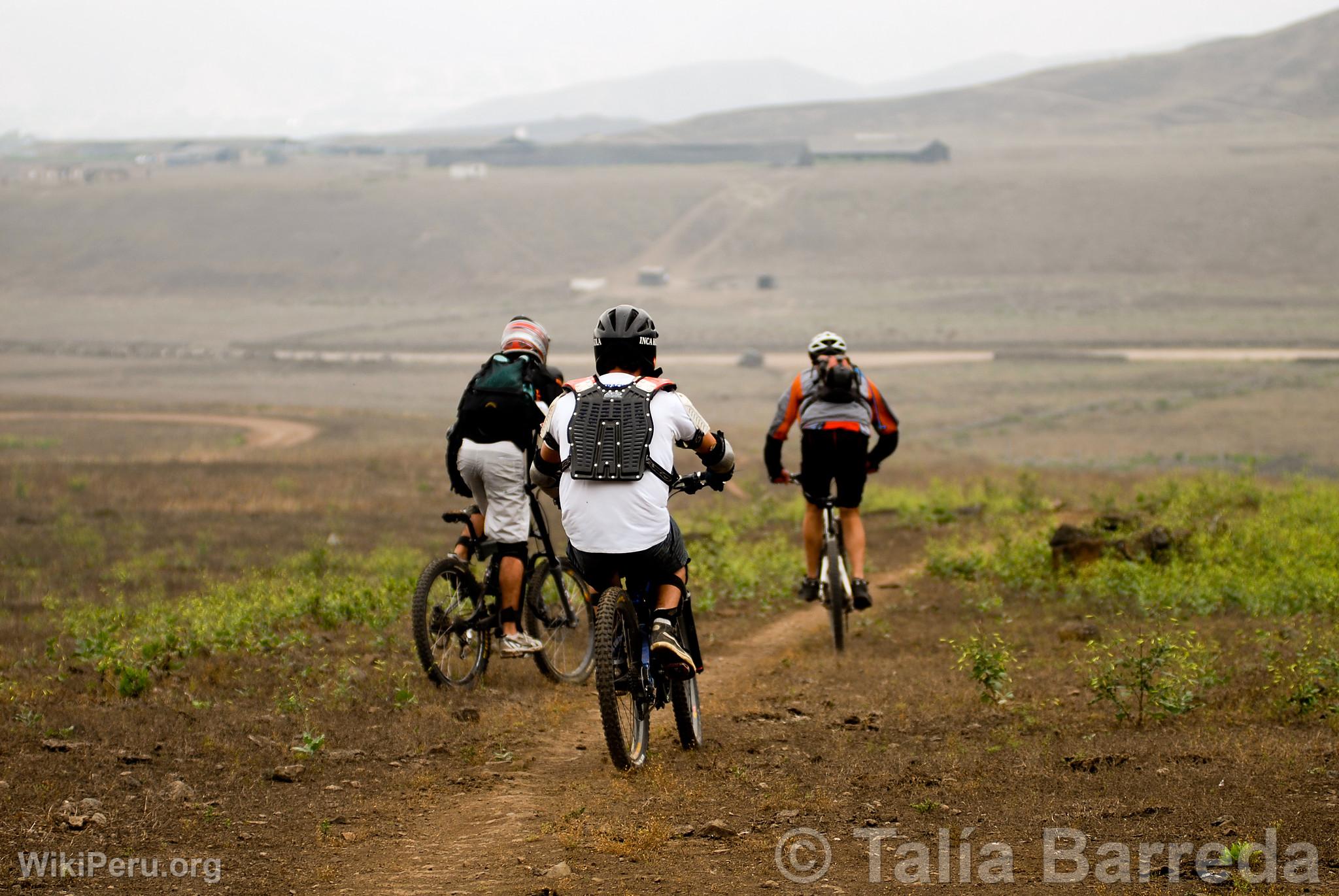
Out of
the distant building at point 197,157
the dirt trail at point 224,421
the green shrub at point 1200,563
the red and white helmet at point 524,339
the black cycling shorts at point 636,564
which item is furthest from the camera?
the distant building at point 197,157

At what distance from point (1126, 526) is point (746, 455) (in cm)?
1750

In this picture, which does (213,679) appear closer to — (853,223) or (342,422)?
(342,422)

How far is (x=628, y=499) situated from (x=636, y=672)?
0.85m

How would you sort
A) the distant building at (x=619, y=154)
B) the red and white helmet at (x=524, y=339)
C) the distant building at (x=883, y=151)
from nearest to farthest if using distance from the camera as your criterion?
1. the red and white helmet at (x=524, y=339)
2. the distant building at (x=883, y=151)
3. the distant building at (x=619, y=154)

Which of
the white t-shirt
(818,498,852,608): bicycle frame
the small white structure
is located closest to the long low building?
the small white structure

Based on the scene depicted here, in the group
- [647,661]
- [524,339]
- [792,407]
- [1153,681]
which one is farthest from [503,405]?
[1153,681]

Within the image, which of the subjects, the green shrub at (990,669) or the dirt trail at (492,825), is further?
the green shrub at (990,669)

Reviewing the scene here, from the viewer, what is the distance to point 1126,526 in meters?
12.7

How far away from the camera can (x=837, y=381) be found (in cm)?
930

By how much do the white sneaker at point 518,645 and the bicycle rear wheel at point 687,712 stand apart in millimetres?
1500

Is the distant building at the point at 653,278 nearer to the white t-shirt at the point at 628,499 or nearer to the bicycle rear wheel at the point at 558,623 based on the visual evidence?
the bicycle rear wheel at the point at 558,623

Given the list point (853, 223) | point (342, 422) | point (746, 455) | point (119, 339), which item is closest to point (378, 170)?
point (853, 223)

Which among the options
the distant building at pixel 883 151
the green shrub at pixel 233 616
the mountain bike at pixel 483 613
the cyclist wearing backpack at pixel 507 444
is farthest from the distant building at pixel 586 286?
the cyclist wearing backpack at pixel 507 444

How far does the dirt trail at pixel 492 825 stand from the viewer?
4.95 meters
